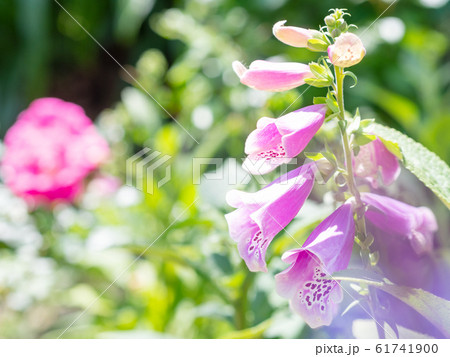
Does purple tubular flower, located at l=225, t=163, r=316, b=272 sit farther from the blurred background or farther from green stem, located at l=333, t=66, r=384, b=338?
the blurred background

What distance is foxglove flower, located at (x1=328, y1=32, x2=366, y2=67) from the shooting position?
10.1 inches

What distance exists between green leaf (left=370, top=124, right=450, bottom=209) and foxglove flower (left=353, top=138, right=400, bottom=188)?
0.01 m

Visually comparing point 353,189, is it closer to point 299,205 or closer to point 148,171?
point 299,205

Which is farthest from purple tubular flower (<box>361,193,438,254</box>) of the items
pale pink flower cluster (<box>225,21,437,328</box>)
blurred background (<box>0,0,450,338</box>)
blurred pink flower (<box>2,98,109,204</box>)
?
blurred pink flower (<box>2,98,109,204</box>)

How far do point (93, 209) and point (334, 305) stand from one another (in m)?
0.76

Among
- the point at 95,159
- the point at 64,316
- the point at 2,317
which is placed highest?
the point at 95,159

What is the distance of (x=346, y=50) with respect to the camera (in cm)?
26

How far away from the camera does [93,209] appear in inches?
38.5

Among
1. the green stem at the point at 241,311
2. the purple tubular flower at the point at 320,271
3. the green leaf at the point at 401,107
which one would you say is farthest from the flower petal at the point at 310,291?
the green leaf at the point at 401,107

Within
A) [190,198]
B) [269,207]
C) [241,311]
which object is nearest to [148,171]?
[190,198]

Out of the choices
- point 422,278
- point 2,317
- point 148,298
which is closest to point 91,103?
point 2,317

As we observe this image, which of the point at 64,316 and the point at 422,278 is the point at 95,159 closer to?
the point at 64,316

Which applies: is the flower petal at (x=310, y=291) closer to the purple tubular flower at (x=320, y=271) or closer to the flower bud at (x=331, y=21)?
the purple tubular flower at (x=320, y=271)

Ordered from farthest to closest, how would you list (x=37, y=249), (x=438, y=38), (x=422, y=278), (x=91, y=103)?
(x=91, y=103)
(x=438, y=38)
(x=37, y=249)
(x=422, y=278)
